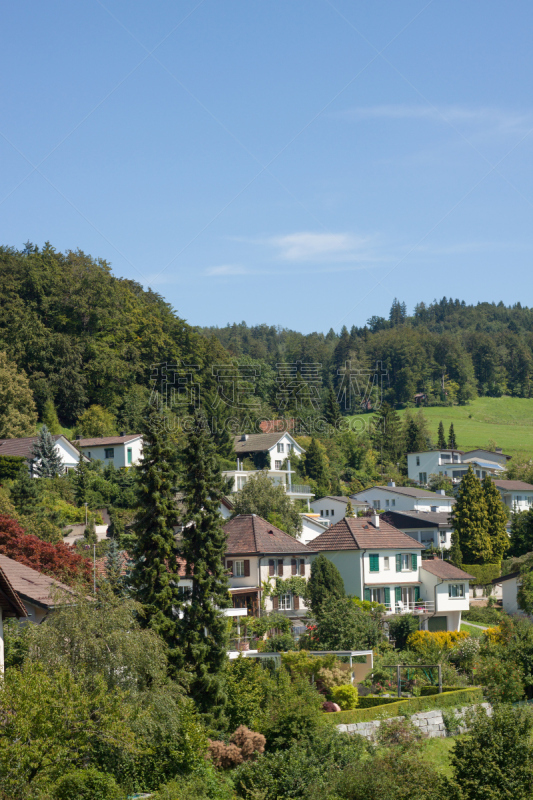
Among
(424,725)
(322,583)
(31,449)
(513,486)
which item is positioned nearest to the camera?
(424,725)

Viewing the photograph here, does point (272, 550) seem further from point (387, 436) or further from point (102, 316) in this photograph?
point (387, 436)

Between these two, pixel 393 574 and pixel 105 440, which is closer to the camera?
pixel 393 574

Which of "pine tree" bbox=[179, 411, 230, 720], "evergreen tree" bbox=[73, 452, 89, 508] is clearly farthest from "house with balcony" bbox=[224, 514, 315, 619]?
"evergreen tree" bbox=[73, 452, 89, 508]

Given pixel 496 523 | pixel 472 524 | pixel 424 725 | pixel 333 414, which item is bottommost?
pixel 424 725

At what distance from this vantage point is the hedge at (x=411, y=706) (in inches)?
1218

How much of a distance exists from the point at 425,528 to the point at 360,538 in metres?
24.0

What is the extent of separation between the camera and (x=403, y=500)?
291 feet

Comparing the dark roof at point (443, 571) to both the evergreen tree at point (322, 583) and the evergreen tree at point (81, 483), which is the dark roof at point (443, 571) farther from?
the evergreen tree at point (81, 483)

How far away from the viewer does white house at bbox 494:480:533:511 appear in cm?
9412

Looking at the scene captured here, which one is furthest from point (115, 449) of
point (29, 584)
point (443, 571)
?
point (29, 584)

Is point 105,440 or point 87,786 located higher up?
point 105,440

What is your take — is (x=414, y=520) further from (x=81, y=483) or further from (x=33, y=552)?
(x=33, y=552)

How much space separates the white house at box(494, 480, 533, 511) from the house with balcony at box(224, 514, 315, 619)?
1876 inches

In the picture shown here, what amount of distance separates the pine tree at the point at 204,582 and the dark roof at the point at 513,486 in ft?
217
